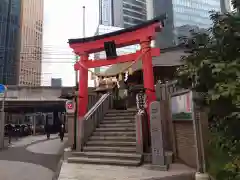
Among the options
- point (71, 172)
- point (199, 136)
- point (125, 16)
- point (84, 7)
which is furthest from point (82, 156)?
point (125, 16)

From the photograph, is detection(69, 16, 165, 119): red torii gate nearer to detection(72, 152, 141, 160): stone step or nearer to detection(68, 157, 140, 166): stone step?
detection(72, 152, 141, 160): stone step

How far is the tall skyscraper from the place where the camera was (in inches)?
3393

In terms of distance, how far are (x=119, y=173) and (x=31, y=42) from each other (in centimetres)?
2134

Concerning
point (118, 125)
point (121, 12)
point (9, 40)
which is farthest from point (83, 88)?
point (121, 12)

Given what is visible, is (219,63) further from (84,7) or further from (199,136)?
(84,7)

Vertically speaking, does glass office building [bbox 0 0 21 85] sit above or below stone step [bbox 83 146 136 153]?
above

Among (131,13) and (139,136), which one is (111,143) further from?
(131,13)

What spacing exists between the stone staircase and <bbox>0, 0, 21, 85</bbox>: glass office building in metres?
16.9

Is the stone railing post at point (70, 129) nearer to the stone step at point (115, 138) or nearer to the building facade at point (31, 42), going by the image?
the stone step at point (115, 138)

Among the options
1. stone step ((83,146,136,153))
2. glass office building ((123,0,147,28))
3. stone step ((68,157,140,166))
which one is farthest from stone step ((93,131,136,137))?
glass office building ((123,0,147,28))

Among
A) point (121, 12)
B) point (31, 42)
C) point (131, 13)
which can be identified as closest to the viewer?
point (31, 42)

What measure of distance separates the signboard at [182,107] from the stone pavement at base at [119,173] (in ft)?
5.67

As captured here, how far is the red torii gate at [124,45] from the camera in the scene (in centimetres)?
1034

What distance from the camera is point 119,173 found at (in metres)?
7.43
